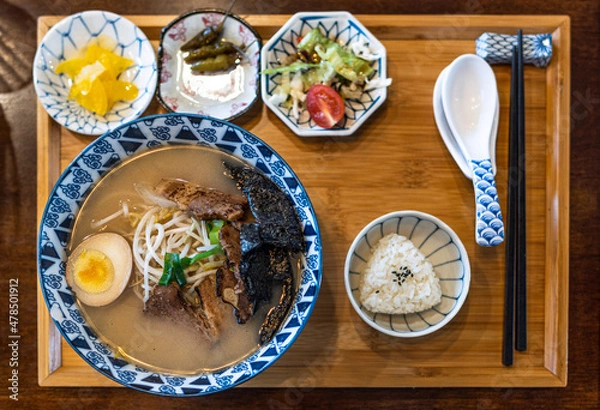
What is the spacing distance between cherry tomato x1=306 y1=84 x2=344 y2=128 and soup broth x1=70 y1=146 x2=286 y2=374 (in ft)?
1.40

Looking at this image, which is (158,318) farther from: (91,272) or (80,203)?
(80,203)

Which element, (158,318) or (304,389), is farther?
(304,389)

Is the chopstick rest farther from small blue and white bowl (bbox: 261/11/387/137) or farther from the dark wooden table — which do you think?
small blue and white bowl (bbox: 261/11/387/137)

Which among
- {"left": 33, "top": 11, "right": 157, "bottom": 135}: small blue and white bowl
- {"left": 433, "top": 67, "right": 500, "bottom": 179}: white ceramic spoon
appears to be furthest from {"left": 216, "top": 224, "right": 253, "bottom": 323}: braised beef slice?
{"left": 433, "top": 67, "right": 500, "bottom": 179}: white ceramic spoon

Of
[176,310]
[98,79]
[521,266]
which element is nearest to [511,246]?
[521,266]

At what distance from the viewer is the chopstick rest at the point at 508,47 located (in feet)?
7.67

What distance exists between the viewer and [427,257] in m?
2.28

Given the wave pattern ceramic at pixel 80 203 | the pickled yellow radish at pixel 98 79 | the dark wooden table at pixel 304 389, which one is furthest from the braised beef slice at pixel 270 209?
the dark wooden table at pixel 304 389

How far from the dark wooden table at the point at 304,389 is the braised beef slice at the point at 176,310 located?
459 millimetres

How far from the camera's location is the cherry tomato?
88.9 inches

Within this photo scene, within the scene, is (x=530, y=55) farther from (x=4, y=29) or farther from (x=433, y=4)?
(x=4, y=29)

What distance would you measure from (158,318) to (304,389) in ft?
2.41

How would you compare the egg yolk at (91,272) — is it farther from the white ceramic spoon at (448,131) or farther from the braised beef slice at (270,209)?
the white ceramic spoon at (448,131)

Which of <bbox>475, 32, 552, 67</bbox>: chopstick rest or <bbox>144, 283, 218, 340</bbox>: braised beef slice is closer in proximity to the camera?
<bbox>144, 283, 218, 340</bbox>: braised beef slice
